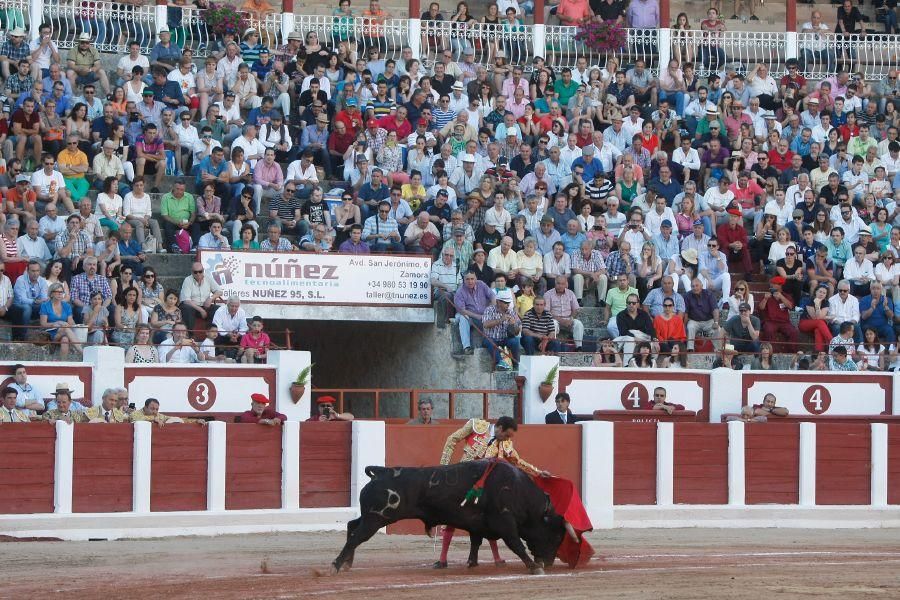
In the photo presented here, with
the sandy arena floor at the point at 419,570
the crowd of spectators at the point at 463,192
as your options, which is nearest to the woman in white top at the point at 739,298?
the crowd of spectators at the point at 463,192

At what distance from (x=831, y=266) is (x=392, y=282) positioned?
17.5 ft

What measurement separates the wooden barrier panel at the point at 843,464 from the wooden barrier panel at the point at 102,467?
6.94 meters

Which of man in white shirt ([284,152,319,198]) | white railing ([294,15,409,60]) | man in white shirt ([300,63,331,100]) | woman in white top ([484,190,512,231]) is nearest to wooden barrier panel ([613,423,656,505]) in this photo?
woman in white top ([484,190,512,231])

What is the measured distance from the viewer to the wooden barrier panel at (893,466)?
57.2 ft

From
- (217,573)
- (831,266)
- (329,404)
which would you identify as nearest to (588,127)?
(831,266)

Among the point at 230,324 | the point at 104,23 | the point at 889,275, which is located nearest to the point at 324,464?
the point at 230,324

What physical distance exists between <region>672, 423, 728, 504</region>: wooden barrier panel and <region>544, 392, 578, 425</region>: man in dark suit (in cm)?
106

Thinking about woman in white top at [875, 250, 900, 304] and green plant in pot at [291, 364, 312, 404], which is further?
woman in white top at [875, 250, 900, 304]

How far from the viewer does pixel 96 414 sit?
49.1ft

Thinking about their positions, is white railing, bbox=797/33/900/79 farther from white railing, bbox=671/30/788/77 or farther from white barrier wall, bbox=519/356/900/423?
white barrier wall, bbox=519/356/900/423

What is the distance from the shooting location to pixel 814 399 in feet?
59.8

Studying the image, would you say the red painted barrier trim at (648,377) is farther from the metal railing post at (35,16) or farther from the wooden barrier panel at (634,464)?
the metal railing post at (35,16)

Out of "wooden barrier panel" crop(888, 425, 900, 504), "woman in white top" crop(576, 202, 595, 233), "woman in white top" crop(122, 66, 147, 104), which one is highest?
"woman in white top" crop(122, 66, 147, 104)

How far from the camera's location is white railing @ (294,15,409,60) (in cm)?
2416
